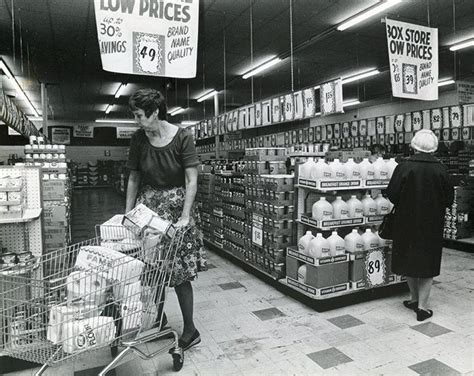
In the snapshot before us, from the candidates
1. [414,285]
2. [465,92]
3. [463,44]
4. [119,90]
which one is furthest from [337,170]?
[119,90]

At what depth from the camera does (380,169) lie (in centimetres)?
469

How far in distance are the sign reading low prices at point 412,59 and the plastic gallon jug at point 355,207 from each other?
109 inches

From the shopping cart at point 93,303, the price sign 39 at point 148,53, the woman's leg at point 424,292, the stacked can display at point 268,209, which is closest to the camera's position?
the shopping cart at point 93,303

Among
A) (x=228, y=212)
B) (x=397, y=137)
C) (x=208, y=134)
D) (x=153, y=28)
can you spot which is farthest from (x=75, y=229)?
(x=397, y=137)

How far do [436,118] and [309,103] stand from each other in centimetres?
359

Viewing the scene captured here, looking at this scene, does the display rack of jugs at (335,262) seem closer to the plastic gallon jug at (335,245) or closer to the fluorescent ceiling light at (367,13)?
the plastic gallon jug at (335,245)

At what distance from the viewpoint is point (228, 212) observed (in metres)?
6.63

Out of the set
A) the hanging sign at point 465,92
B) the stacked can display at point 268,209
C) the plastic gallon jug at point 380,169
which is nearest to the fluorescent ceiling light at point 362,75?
the hanging sign at point 465,92

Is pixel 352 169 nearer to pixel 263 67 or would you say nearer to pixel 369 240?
pixel 369 240

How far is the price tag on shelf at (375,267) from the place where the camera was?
14.3ft

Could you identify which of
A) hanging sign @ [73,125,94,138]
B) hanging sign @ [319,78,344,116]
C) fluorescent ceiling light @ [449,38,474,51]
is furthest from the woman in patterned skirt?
hanging sign @ [73,125,94,138]

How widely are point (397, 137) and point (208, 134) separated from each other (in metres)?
5.62

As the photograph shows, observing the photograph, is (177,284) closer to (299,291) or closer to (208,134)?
(299,291)

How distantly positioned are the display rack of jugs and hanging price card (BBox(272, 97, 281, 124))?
3424 millimetres
